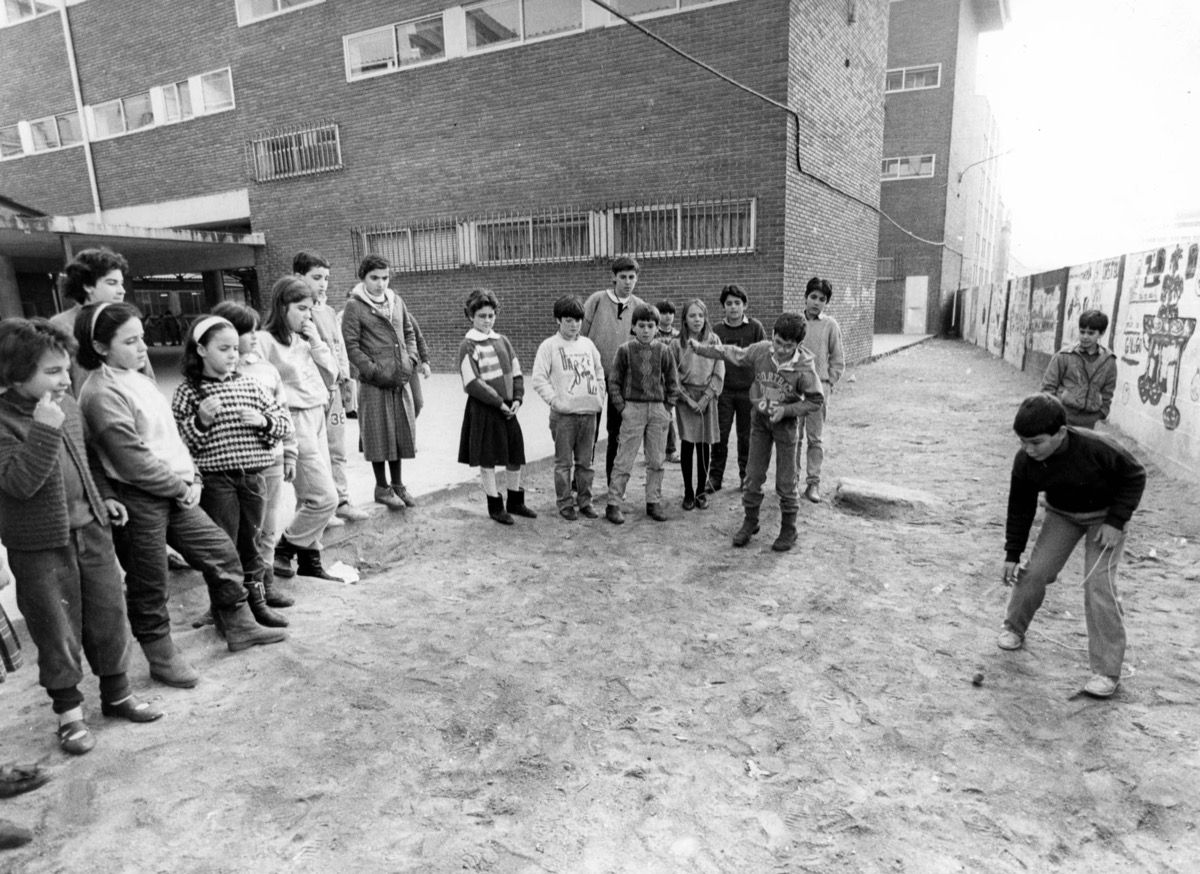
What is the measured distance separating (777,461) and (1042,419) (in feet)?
6.47

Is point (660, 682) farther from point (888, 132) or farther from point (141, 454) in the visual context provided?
point (888, 132)

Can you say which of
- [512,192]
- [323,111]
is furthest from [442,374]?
[323,111]

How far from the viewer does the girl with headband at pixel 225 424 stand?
3.18m

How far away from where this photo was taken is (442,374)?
1466 centimetres

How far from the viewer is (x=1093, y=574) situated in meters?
2.92

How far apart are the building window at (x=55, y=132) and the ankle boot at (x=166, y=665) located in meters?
22.3

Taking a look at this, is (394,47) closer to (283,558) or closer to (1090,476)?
(283,558)

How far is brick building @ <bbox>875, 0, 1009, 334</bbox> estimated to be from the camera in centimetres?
2611

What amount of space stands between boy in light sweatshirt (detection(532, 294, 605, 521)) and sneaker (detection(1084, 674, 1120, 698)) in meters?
3.29

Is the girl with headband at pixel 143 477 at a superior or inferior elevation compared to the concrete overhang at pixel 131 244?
inferior

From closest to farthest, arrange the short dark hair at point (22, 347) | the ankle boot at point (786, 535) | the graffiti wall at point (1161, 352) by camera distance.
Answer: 1. the short dark hair at point (22, 347)
2. the ankle boot at point (786, 535)
3. the graffiti wall at point (1161, 352)

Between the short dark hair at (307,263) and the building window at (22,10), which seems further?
the building window at (22,10)

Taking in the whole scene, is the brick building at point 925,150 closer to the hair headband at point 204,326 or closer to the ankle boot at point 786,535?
the ankle boot at point 786,535

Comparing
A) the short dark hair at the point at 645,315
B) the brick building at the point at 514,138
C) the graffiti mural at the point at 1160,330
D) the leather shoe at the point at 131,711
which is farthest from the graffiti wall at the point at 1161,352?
the leather shoe at the point at 131,711
